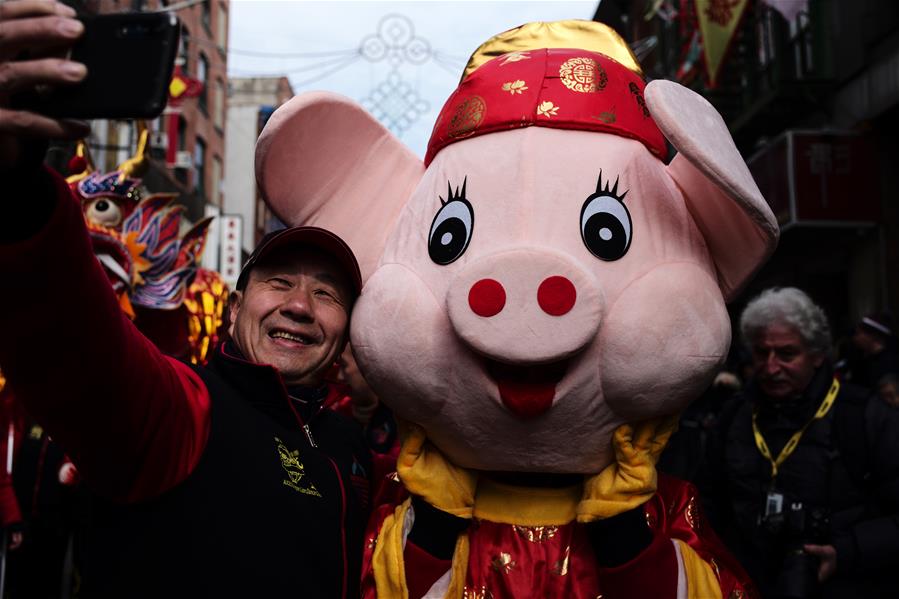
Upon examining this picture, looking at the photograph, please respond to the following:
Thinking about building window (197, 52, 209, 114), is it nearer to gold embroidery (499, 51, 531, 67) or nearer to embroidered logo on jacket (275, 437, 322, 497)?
gold embroidery (499, 51, 531, 67)

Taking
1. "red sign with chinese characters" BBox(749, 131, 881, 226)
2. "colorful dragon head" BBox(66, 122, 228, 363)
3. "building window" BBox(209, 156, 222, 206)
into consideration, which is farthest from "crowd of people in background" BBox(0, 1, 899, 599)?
"building window" BBox(209, 156, 222, 206)

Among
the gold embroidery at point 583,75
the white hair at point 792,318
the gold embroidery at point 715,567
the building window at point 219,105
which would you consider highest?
the building window at point 219,105

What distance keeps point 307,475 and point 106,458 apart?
1.92 ft

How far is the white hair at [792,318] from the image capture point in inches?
144

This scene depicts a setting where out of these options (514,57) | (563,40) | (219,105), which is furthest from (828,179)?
(219,105)

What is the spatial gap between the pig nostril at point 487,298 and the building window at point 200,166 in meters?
25.6

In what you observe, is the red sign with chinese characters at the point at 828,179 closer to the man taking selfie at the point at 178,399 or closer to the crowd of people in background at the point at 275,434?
the crowd of people in background at the point at 275,434

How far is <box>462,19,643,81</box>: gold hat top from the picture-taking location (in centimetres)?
279

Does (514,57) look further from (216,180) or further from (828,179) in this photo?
(216,180)

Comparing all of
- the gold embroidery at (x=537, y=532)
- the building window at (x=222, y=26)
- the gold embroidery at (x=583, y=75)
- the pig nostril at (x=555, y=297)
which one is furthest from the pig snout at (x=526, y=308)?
the building window at (x=222, y=26)

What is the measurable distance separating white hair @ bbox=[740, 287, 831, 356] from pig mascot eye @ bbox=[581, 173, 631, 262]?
65.1 inches

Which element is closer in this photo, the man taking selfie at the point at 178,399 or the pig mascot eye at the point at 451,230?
the man taking selfie at the point at 178,399

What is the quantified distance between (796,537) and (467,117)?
6.26ft

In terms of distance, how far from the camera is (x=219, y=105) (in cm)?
2920
